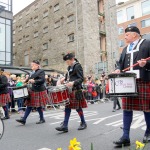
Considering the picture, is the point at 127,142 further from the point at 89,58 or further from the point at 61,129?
the point at 89,58

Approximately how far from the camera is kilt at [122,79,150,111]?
12.2 ft

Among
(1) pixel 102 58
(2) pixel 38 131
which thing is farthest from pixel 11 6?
(2) pixel 38 131

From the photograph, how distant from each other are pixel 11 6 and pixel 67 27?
760cm

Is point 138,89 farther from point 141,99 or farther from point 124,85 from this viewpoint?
point 124,85

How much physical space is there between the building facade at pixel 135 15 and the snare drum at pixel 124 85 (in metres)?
42.1

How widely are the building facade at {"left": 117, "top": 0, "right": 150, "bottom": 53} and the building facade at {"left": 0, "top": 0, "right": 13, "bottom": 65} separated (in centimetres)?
2711

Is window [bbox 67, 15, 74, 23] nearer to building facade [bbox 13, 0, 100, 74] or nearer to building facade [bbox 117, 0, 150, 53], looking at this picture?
building facade [bbox 13, 0, 100, 74]

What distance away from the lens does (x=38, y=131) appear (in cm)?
540

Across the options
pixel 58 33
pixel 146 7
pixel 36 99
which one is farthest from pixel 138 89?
pixel 146 7

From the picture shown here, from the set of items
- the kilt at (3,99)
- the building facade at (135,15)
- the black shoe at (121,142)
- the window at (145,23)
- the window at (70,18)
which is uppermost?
the building facade at (135,15)

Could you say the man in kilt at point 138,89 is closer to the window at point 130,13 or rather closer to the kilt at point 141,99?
the kilt at point 141,99

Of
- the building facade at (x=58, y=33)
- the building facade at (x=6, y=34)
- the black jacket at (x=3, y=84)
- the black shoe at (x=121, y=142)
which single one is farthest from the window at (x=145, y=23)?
the black shoe at (x=121, y=142)

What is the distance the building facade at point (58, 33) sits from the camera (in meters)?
27.4

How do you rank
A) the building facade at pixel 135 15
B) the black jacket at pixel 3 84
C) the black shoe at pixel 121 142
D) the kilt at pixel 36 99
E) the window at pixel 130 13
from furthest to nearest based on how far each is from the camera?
1. the window at pixel 130 13
2. the building facade at pixel 135 15
3. the black jacket at pixel 3 84
4. the kilt at pixel 36 99
5. the black shoe at pixel 121 142
